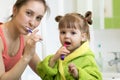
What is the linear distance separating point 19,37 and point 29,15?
21 cm

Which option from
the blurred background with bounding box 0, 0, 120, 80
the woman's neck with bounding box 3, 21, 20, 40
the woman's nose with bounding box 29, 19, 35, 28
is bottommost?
the blurred background with bounding box 0, 0, 120, 80

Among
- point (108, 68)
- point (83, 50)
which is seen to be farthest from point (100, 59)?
point (83, 50)

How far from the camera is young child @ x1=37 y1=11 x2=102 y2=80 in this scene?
115 centimetres

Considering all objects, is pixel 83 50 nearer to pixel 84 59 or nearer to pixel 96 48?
pixel 84 59

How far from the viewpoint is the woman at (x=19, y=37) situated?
1145mm

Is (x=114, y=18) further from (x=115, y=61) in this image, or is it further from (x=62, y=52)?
(x=62, y=52)

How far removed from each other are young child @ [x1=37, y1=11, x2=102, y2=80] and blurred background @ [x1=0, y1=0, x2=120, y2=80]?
759 millimetres

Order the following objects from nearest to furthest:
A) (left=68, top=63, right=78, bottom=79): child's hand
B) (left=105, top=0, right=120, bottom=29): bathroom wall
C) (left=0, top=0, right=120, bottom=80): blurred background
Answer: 1. (left=68, top=63, right=78, bottom=79): child's hand
2. (left=0, top=0, right=120, bottom=80): blurred background
3. (left=105, top=0, right=120, bottom=29): bathroom wall

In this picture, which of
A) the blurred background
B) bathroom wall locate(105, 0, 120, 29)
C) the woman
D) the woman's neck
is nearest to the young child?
the woman

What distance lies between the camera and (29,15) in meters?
1.21

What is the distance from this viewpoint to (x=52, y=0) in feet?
7.06

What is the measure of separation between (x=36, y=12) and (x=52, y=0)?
97 centimetres

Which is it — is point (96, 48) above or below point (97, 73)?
below

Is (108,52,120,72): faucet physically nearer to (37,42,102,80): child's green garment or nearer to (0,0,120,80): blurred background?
(0,0,120,80): blurred background
